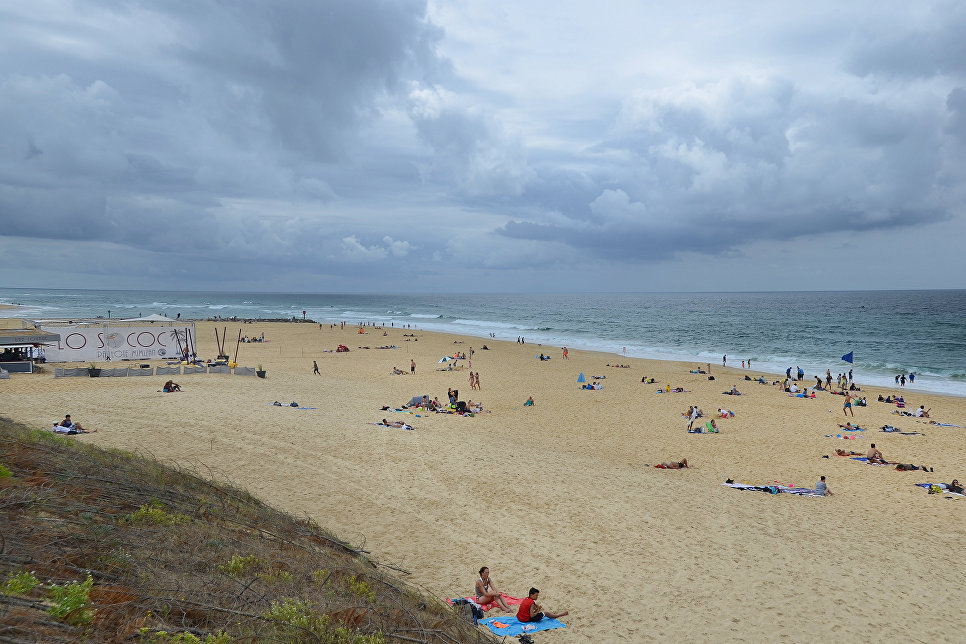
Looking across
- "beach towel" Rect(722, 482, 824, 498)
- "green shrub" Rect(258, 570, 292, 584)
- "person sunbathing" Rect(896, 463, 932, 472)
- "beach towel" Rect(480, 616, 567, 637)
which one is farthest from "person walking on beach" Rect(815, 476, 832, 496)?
"green shrub" Rect(258, 570, 292, 584)

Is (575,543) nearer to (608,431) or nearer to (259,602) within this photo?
(259,602)

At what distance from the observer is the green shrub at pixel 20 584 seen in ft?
14.4

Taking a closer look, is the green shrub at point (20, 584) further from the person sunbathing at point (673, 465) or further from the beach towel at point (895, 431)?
the beach towel at point (895, 431)

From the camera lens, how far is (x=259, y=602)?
17.7 feet

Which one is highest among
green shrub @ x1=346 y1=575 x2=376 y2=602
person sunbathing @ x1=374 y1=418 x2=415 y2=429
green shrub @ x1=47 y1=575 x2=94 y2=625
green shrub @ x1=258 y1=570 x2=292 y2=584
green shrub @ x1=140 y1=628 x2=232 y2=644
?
green shrub @ x1=47 y1=575 x2=94 y2=625

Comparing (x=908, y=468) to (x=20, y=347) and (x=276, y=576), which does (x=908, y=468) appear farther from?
(x=20, y=347)

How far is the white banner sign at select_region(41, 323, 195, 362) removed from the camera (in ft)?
103

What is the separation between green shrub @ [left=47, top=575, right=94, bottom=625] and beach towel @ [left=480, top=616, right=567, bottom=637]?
5.01 meters

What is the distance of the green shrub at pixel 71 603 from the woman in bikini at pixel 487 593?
5314 mm

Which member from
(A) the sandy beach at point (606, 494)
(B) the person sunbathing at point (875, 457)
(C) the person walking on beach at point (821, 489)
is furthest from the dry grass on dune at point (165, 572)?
(B) the person sunbathing at point (875, 457)

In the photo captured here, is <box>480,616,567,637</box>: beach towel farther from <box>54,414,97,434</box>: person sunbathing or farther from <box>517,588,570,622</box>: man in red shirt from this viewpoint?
<box>54,414,97,434</box>: person sunbathing

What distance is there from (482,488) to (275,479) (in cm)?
518

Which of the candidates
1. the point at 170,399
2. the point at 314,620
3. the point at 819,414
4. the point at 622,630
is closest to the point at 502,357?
the point at 819,414

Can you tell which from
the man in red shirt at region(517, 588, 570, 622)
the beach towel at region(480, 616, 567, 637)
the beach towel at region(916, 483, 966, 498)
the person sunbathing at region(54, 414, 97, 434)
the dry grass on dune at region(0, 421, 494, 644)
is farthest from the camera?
the person sunbathing at region(54, 414, 97, 434)
